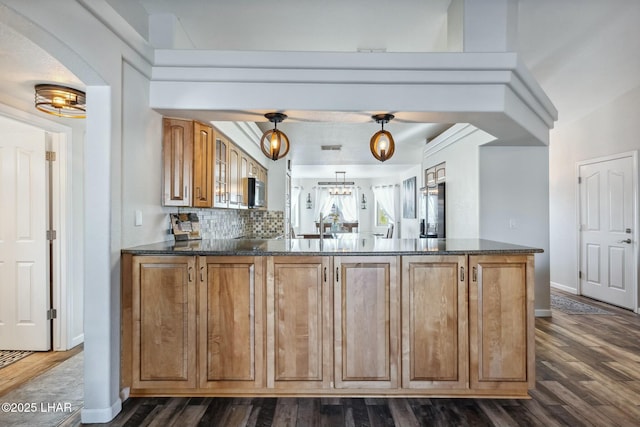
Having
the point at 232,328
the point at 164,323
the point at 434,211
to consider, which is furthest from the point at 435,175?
the point at 164,323

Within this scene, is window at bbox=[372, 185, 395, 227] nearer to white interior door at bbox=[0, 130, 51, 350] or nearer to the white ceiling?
the white ceiling

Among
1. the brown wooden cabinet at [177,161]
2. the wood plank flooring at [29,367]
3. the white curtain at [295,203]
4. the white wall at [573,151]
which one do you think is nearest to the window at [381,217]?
the white curtain at [295,203]

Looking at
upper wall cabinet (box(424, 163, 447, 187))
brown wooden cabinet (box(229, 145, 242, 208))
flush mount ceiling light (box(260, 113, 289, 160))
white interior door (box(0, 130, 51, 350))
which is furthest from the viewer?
upper wall cabinet (box(424, 163, 447, 187))

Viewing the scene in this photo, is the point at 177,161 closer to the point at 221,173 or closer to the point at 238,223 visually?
the point at 221,173

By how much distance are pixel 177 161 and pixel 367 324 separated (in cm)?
195

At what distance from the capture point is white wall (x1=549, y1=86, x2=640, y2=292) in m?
4.47

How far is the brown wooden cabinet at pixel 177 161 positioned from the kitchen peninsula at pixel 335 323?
65 cm

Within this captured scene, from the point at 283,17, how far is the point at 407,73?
1.07 metres

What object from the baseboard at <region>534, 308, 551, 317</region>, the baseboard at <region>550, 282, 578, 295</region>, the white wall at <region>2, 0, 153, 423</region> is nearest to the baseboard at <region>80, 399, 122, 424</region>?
the white wall at <region>2, 0, 153, 423</region>

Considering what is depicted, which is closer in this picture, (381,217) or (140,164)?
(140,164)

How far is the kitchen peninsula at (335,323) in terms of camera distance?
2.30 meters

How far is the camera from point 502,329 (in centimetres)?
231

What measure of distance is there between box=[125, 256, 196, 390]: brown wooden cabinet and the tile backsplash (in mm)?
1043

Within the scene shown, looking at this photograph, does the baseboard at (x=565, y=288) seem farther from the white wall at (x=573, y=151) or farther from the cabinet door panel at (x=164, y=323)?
the cabinet door panel at (x=164, y=323)
